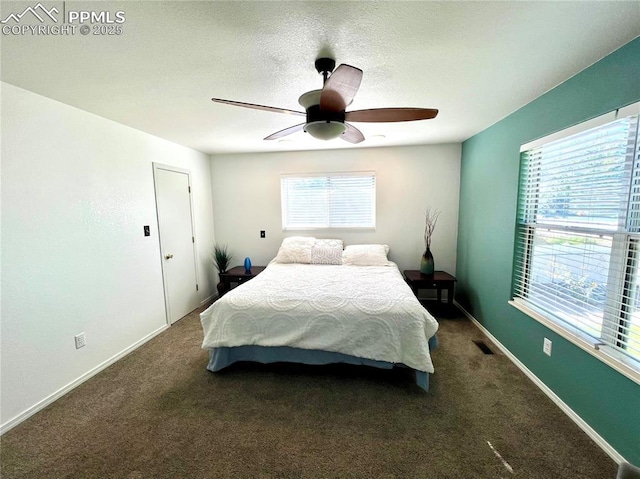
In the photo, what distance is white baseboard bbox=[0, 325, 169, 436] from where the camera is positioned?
175 cm

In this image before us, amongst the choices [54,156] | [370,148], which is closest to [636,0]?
[370,148]

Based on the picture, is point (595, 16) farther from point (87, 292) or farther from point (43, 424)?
point (43, 424)

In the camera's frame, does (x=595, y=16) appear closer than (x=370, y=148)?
Yes

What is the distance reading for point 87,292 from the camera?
2.29m

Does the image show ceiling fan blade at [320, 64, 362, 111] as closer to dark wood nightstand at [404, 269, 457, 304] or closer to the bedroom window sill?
the bedroom window sill

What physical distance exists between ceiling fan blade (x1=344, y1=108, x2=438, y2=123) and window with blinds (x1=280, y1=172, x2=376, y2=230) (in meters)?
2.21

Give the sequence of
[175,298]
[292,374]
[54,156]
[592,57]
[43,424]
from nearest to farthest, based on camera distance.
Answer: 1. [592,57]
2. [43,424]
3. [54,156]
4. [292,374]
5. [175,298]

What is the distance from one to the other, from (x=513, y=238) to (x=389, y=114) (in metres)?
1.75

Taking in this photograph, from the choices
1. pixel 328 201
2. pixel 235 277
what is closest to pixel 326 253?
pixel 328 201

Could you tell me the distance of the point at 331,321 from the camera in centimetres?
211

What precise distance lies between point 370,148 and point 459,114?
1.51 m

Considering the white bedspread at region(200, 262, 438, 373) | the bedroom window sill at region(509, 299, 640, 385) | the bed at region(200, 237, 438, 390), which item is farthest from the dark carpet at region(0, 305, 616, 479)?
the bedroom window sill at region(509, 299, 640, 385)

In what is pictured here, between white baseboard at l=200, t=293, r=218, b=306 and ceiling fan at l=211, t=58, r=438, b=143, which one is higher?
ceiling fan at l=211, t=58, r=438, b=143

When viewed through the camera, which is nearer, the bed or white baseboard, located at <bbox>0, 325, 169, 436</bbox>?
white baseboard, located at <bbox>0, 325, 169, 436</bbox>
